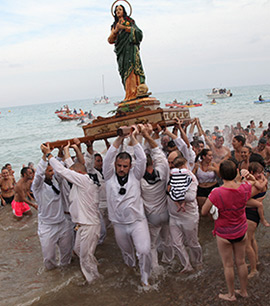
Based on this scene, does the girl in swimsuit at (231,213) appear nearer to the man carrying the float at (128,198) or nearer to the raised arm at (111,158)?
the man carrying the float at (128,198)

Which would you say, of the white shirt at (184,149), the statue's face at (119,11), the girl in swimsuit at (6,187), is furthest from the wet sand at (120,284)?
the statue's face at (119,11)

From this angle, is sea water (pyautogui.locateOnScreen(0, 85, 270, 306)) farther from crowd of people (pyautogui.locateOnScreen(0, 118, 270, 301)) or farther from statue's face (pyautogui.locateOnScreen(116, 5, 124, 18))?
statue's face (pyautogui.locateOnScreen(116, 5, 124, 18))

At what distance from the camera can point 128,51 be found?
6.17 m

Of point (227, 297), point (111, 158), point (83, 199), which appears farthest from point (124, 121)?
point (227, 297)

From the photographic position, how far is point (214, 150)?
289 inches

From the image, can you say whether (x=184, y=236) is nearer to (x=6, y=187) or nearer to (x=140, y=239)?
(x=140, y=239)

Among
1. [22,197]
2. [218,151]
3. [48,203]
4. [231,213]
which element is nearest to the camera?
[231,213]

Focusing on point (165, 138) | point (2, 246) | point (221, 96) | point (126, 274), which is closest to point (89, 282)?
point (126, 274)

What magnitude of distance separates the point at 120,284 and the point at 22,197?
4374 millimetres

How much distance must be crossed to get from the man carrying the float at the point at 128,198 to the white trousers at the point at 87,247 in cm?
35

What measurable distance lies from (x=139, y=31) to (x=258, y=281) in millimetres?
4794

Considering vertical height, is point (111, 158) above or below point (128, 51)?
below

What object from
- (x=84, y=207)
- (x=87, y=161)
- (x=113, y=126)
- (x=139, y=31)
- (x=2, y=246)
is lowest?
(x=2, y=246)

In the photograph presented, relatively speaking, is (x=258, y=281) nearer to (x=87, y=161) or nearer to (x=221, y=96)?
(x=87, y=161)
